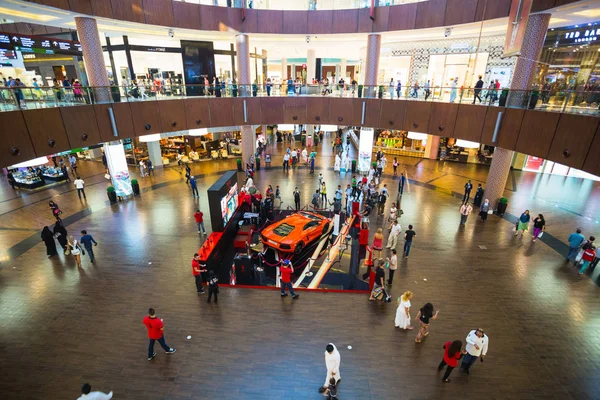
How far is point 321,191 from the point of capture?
634 inches

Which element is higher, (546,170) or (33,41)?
(33,41)

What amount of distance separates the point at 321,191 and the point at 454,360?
10636mm

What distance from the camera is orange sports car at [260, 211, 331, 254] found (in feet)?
36.0

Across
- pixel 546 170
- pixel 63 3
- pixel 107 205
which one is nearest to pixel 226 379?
pixel 107 205

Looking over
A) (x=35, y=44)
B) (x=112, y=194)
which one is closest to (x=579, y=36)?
(x=112, y=194)

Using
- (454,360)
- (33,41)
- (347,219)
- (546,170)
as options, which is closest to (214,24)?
(33,41)

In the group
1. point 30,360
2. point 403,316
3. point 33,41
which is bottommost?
point 30,360

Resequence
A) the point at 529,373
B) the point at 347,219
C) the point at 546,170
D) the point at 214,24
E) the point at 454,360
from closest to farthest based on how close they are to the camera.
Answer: the point at 454,360 → the point at 529,373 → the point at 347,219 → the point at 214,24 → the point at 546,170

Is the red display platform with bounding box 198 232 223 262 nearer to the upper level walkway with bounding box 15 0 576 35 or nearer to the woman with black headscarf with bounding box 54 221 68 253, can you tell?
the woman with black headscarf with bounding box 54 221 68 253

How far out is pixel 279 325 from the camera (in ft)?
26.9

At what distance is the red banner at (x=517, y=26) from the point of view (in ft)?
34.4

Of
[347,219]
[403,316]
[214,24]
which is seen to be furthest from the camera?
[214,24]

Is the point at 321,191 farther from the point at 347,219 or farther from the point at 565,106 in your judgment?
the point at 565,106

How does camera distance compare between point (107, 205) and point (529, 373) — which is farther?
point (107, 205)
